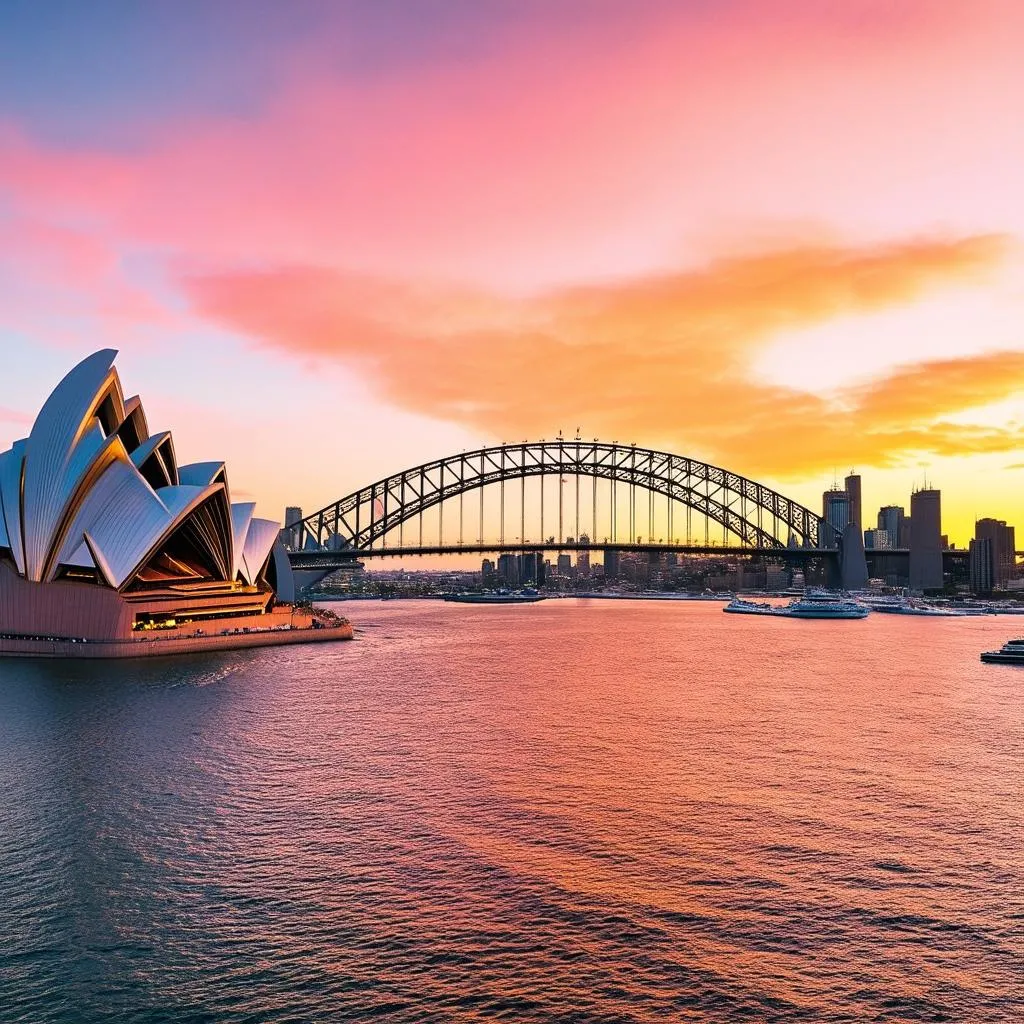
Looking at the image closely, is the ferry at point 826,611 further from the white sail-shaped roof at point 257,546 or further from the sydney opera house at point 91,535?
the sydney opera house at point 91,535

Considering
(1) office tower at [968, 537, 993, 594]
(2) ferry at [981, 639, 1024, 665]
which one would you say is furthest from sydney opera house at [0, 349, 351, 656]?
(1) office tower at [968, 537, 993, 594]

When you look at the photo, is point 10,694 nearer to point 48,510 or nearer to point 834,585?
point 48,510

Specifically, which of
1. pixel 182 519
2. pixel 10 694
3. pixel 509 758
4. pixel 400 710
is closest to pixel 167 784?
pixel 509 758

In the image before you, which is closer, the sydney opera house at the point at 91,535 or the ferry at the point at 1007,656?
the sydney opera house at the point at 91,535

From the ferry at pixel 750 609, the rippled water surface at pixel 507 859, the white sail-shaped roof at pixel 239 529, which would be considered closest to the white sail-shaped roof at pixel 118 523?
the white sail-shaped roof at pixel 239 529

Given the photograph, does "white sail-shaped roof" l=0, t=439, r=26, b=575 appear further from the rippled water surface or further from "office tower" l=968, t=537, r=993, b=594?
"office tower" l=968, t=537, r=993, b=594

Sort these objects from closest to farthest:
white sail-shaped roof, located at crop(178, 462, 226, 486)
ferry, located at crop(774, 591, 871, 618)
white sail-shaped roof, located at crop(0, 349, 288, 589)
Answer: white sail-shaped roof, located at crop(0, 349, 288, 589), white sail-shaped roof, located at crop(178, 462, 226, 486), ferry, located at crop(774, 591, 871, 618)
